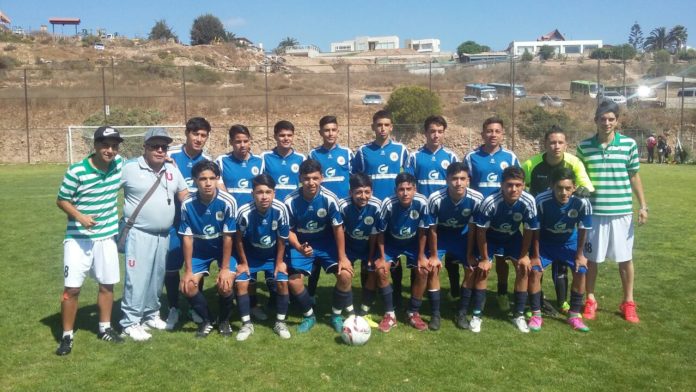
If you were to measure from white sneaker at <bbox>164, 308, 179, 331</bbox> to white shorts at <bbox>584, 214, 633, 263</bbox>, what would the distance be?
388cm

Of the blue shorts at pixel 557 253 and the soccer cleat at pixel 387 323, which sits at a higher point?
the blue shorts at pixel 557 253

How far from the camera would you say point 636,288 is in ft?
21.5

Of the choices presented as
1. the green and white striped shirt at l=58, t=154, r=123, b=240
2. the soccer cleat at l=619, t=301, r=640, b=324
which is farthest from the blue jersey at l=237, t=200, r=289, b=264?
the soccer cleat at l=619, t=301, r=640, b=324

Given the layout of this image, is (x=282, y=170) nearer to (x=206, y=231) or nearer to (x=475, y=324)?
(x=206, y=231)

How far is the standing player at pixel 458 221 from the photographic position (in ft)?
17.0

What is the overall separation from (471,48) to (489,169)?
94566 millimetres

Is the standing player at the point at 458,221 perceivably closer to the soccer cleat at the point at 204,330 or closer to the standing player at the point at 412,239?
the standing player at the point at 412,239

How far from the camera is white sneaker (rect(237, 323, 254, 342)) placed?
16.3 feet

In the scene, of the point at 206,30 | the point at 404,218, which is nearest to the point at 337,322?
the point at 404,218

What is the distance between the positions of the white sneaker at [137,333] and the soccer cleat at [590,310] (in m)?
4.01

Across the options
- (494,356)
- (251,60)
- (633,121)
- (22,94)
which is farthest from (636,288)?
(251,60)

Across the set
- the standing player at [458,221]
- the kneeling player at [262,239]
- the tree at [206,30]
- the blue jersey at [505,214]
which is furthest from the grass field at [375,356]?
the tree at [206,30]

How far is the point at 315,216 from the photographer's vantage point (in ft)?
17.1

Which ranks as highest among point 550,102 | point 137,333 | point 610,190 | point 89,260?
point 550,102
